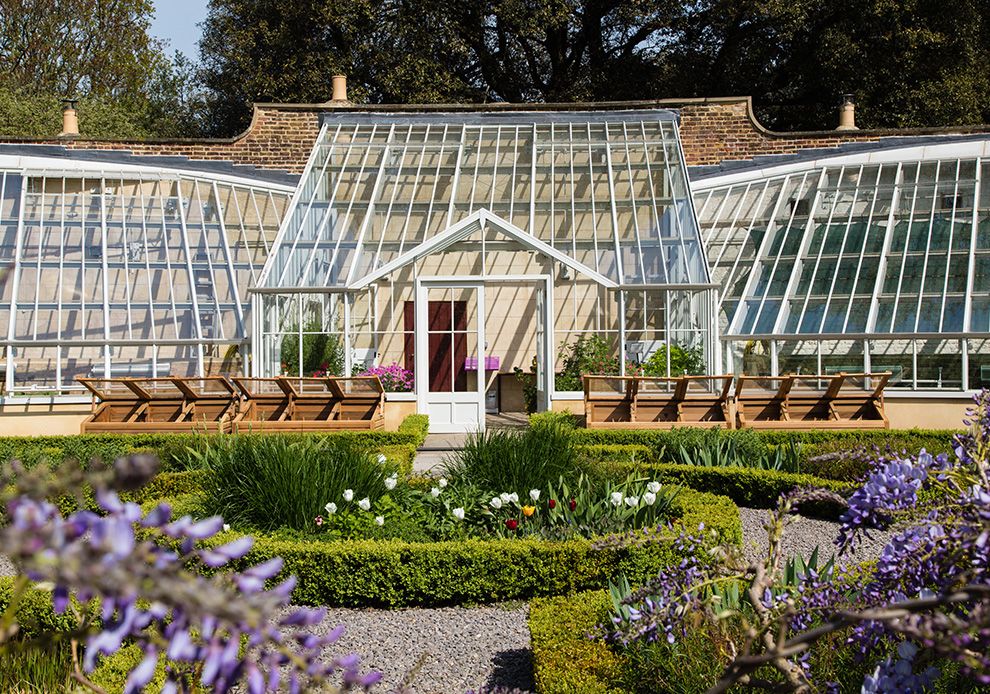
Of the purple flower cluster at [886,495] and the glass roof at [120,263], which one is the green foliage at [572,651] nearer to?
the purple flower cluster at [886,495]

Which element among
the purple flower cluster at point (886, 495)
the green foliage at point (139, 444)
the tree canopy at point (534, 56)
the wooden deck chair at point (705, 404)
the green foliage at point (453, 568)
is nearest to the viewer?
the purple flower cluster at point (886, 495)

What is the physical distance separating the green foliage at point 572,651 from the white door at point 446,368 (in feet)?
33.3

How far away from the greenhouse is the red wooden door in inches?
1.4

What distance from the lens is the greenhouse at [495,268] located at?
15.9m

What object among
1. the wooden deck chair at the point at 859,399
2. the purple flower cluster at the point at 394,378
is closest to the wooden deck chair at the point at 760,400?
the wooden deck chair at the point at 859,399

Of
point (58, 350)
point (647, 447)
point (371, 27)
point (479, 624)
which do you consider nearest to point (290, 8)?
point (371, 27)

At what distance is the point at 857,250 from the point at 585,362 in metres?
4.71

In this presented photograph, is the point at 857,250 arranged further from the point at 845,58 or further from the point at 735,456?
the point at 845,58

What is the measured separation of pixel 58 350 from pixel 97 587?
15.8 metres

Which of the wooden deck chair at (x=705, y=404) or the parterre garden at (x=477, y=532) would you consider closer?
the parterre garden at (x=477, y=532)

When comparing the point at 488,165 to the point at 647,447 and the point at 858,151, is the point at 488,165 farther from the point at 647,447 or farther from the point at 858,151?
the point at 647,447

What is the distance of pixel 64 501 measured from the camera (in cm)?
1048

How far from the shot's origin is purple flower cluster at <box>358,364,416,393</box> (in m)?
16.4

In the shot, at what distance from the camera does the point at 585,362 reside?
16422mm
